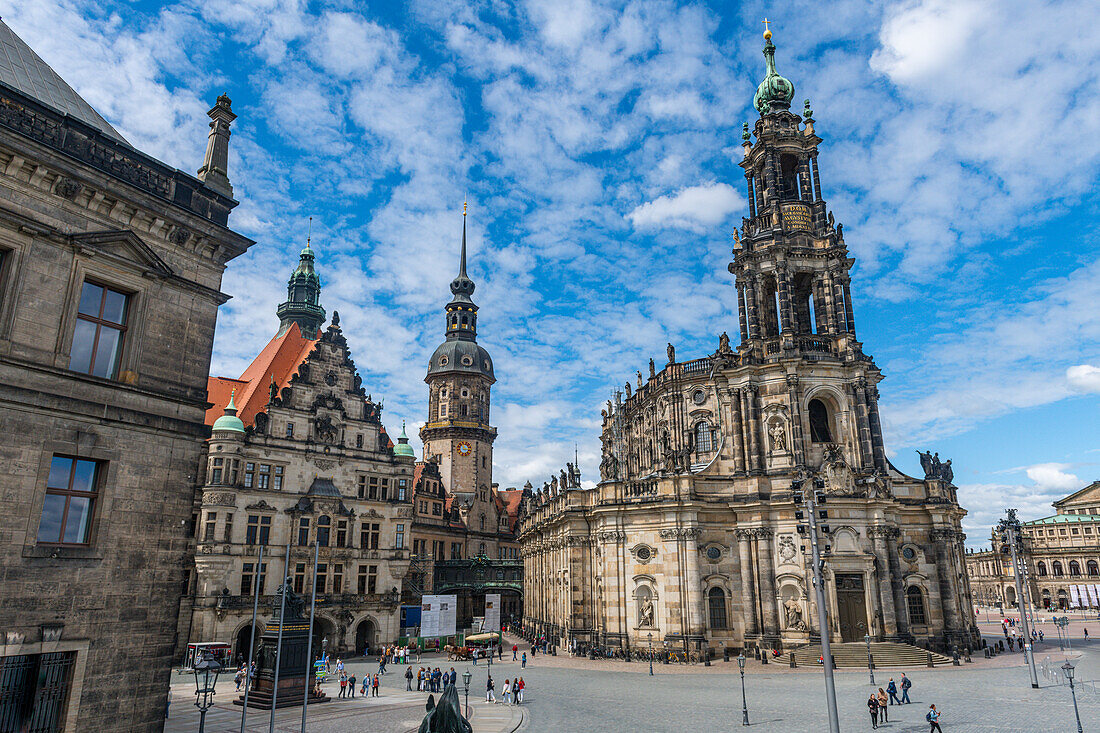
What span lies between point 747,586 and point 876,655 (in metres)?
8.32

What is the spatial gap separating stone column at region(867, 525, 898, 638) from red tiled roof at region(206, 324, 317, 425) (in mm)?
43740

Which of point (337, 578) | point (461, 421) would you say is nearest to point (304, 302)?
point (461, 421)

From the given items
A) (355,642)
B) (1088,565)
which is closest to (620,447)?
(355,642)

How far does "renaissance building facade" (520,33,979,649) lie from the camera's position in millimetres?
44312

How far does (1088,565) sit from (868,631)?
8855cm

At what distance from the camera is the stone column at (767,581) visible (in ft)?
144

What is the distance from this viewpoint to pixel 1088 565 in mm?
103875

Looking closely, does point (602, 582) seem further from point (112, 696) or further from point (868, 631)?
point (112, 696)

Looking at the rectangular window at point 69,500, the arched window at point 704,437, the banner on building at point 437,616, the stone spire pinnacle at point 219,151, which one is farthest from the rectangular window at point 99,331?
the arched window at point 704,437

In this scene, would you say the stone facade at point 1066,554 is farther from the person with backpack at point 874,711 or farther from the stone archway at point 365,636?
the person with backpack at point 874,711

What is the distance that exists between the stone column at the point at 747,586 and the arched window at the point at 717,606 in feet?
4.04

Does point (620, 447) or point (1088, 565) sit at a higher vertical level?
point (620, 447)

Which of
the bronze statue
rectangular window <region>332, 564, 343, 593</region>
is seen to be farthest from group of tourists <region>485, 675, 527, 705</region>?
rectangular window <region>332, 564, 343, 593</region>

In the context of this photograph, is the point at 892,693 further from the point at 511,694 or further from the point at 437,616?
the point at 437,616
